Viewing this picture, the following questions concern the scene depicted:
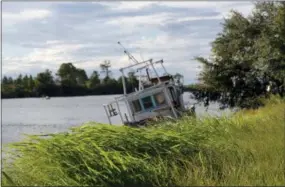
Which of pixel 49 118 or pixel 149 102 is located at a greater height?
pixel 149 102

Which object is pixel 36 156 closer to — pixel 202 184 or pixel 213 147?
pixel 202 184

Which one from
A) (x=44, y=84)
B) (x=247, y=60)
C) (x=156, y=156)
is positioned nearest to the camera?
(x=156, y=156)

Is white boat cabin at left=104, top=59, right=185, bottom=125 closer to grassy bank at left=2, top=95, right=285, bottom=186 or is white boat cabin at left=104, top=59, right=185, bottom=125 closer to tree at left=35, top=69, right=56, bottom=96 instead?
grassy bank at left=2, top=95, right=285, bottom=186

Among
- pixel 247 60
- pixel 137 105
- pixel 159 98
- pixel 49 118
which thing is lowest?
pixel 49 118

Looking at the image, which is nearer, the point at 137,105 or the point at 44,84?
the point at 137,105

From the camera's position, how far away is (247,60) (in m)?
24.2

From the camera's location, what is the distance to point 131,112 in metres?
21.6

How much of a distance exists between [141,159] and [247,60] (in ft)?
59.5

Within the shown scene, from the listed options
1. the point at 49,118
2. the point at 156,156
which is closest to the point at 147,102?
the point at 156,156

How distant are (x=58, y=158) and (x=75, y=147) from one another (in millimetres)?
274

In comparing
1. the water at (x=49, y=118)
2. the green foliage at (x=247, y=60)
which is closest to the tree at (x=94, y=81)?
the water at (x=49, y=118)

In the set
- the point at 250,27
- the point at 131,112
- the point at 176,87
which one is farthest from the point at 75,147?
the point at 250,27

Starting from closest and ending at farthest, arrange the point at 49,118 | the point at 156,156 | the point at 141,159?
the point at 141,159 < the point at 156,156 < the point at 49,118

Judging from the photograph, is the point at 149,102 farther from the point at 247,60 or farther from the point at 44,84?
the point at 44,84
